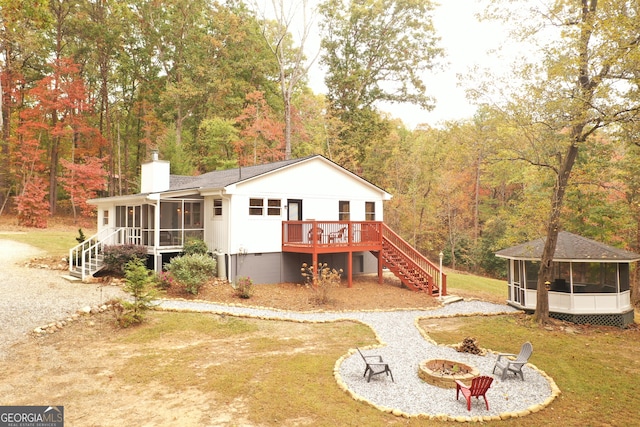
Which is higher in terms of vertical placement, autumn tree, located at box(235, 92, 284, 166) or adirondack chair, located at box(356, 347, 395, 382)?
autumn tree, located at box(235, 92, 284, 166)

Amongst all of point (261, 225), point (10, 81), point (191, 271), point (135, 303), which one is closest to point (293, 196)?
point (261, 225)

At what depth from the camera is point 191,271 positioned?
14695 millimetres

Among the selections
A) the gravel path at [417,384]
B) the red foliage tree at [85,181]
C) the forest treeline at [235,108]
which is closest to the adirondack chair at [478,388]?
the gravel path at [417,384]

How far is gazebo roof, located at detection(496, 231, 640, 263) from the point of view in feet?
45.0

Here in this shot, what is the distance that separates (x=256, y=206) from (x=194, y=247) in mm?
3125

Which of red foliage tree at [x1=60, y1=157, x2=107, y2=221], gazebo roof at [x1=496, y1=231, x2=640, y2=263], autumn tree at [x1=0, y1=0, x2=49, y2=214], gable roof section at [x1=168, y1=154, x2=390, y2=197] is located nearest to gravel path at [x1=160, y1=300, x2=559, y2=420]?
gazebo roof at [x1=496, y1=231, x2=640, y2=263]

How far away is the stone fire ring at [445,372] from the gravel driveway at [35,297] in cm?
917

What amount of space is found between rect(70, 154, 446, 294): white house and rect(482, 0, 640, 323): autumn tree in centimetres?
695

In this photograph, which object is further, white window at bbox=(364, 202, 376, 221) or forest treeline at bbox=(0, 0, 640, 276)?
forest treeline at bbox=(0, 0, 640, 276)

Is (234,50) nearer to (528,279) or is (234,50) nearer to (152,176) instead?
(152,176)

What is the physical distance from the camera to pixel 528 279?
1652cm

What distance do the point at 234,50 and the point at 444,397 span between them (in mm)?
34193

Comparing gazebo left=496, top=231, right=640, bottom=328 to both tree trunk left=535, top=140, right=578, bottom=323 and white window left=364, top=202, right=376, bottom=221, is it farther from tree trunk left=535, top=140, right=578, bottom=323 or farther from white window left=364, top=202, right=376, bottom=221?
white window left=364, top=202, right=376, bottom=221

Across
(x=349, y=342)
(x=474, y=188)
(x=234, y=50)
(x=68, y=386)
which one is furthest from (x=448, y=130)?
(x=68, y=386)
